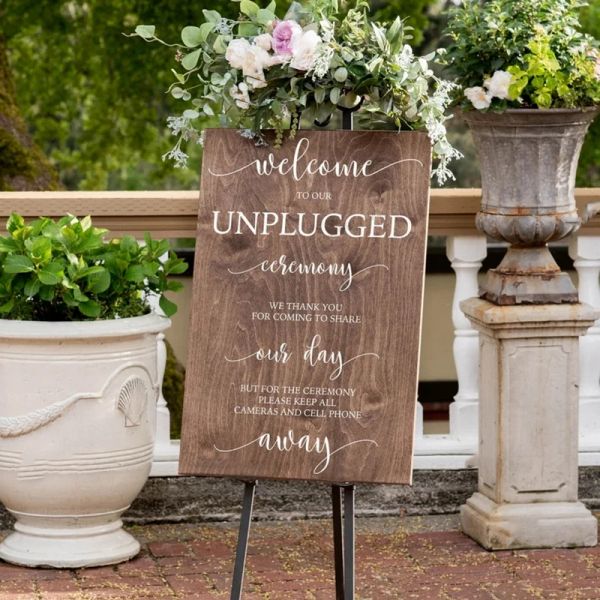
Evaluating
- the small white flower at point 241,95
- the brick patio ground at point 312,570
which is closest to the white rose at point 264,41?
the small white flower at point 241,95

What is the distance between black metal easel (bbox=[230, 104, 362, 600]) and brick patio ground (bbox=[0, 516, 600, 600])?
27cm

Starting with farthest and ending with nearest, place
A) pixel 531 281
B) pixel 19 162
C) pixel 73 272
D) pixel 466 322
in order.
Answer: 1. pixel 19 162
2. pixel 466 322
3. pixel 531 281
4. pixel 73 272

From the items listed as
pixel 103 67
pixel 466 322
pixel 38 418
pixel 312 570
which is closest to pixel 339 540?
pixel 312 570

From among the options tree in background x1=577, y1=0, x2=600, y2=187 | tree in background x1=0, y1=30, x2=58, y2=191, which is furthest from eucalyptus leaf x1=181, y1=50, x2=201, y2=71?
A: tree in background x1=577, y1=0, x2=600, y2=187

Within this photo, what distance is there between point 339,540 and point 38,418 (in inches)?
43.3

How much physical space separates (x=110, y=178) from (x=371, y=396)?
56.9ft

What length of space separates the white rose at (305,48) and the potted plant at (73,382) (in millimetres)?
1017

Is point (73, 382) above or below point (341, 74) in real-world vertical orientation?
below

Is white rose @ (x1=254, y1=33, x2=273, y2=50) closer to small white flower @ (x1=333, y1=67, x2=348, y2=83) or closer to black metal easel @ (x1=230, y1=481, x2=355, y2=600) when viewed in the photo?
small white flower @ (x1=333, y1=67, x2=348, y2=83)

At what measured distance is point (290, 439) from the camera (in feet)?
13.4

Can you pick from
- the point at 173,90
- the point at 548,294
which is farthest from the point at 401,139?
the point at 548,294

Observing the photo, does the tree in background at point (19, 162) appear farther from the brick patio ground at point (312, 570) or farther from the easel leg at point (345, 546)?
the easel leg at point (345, 546)

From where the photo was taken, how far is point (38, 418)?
15.0 feet

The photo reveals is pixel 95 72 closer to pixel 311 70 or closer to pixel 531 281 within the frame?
pixel 531 281
